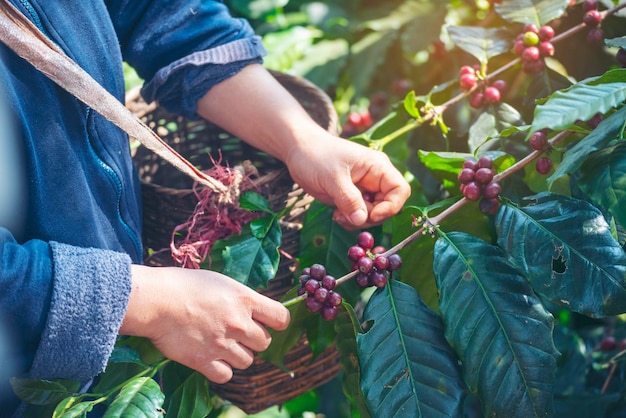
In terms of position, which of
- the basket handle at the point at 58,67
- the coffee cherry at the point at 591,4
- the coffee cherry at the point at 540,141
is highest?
the basket handle at the point at 58,67

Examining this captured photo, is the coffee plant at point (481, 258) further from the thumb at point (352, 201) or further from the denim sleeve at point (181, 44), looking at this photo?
the denim sleeve at point (181, 44)

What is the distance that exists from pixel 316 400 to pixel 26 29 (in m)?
1.04

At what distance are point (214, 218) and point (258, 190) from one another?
0.25 ft

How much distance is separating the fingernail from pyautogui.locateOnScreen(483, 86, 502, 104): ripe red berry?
30 cm

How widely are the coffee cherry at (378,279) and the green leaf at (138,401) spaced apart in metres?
0.28

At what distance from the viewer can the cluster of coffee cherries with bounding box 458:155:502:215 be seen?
85 centimetres

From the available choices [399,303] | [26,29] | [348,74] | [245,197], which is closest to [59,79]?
[26,29]

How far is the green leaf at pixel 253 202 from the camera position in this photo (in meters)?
0.96

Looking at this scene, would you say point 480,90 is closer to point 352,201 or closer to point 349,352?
point 352,201

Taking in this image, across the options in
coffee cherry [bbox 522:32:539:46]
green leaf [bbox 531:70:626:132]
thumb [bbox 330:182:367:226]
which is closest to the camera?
green leaf [bbox 531:70:626:132]

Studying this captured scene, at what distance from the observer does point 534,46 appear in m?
1.06

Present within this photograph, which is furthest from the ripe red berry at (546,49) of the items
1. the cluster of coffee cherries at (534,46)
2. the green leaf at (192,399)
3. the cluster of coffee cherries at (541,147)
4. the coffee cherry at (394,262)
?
the green leaf at (192,399)

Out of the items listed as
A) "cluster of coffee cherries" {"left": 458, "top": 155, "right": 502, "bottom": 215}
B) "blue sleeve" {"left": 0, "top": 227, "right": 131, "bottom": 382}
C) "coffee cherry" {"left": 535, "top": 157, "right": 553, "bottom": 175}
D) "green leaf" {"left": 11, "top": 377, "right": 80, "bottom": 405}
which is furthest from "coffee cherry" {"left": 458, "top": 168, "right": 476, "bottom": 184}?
"green leaf" {"left": 11, "top": 377, "right": 80, "bottom": 405}

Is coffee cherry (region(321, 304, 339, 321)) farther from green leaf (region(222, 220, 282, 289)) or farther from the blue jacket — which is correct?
the blue jacket
